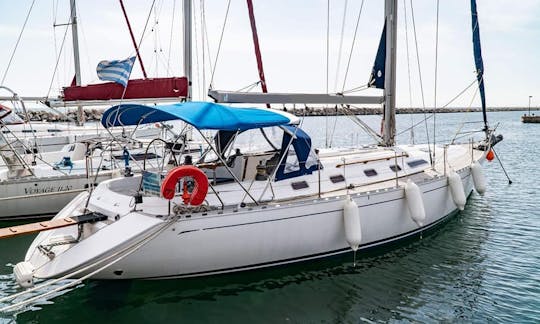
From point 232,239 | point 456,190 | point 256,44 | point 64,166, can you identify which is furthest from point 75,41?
point 456,190

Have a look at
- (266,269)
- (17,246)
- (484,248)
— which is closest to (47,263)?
(266,269)

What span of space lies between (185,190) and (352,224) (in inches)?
120

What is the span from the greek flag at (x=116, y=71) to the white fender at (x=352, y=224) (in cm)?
655

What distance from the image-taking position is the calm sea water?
6.42 metres

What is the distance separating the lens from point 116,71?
35.4 ft

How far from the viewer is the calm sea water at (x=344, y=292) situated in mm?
6422

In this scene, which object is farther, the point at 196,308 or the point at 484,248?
the point at 484,248

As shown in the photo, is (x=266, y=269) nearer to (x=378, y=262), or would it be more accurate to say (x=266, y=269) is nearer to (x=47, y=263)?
(x=378, y=262)

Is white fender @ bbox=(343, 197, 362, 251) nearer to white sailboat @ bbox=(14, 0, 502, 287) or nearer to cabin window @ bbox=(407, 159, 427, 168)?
white sailboat @ bbox=(14, 0, 502, 287)

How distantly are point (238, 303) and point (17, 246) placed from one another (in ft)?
19.8

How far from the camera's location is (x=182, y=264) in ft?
22.2

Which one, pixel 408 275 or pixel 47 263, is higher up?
pixel 47 263

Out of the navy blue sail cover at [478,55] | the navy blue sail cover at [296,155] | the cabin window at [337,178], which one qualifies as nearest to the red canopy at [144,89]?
the navy blue sail cover at [296,155]

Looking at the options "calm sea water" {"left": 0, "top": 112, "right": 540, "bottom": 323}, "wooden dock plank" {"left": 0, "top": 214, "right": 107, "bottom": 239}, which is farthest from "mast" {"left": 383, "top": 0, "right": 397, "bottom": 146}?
"wooden dock plank" {"left": 0, "top": 214, "right": 107, "bottom": 239}
